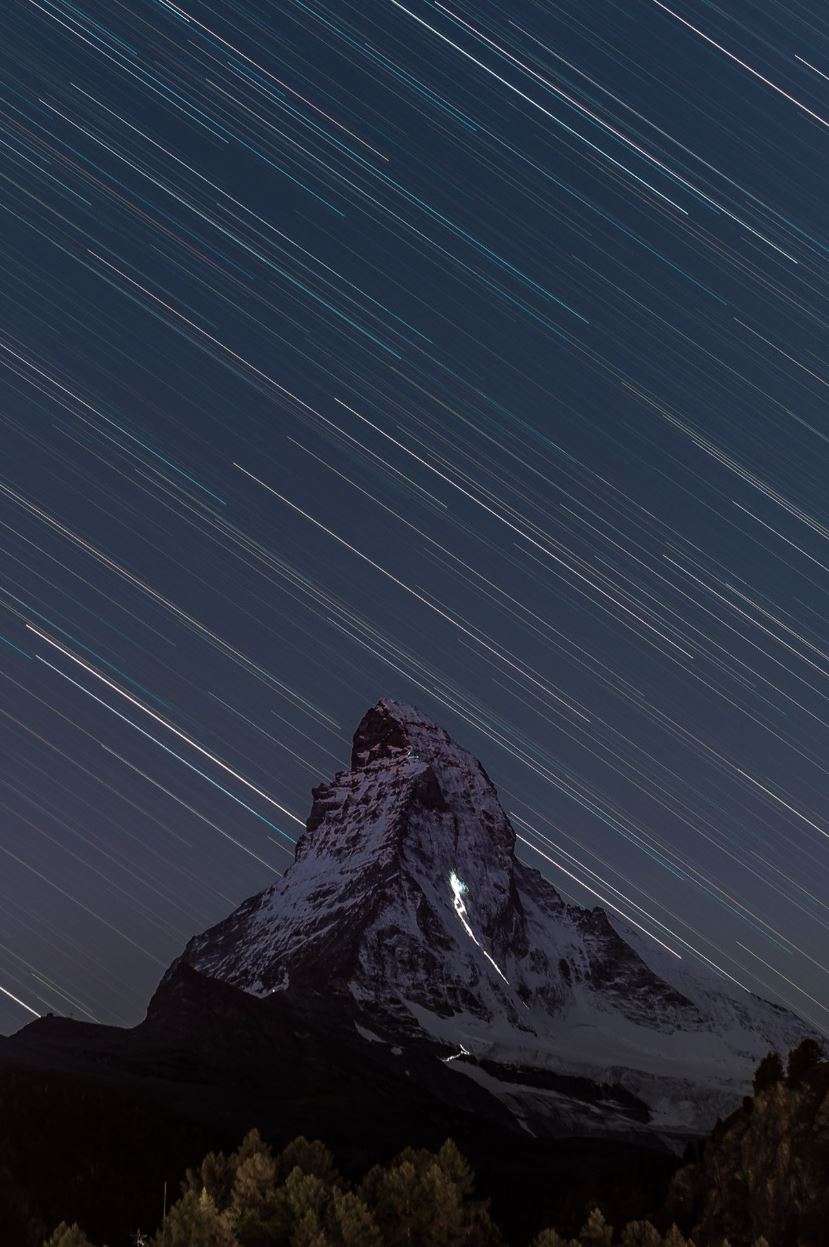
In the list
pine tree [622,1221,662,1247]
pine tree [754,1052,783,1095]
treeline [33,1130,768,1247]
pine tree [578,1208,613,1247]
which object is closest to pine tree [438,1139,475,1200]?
treeline [33,1130,768,1247]

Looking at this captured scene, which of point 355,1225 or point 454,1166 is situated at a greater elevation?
point 454,1166

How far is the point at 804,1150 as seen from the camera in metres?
117

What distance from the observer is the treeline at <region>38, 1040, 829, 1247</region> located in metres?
102

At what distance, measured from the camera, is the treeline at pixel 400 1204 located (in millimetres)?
101812

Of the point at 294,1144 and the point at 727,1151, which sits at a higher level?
the point at 727,1151

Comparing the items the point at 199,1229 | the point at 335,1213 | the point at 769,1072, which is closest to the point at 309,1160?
the point at 335,1213

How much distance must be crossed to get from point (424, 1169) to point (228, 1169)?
64.8 ft

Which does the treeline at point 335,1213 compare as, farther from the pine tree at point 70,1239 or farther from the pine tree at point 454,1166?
the pine tree at point 70,1239

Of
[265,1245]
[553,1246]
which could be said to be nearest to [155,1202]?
[265,1245]

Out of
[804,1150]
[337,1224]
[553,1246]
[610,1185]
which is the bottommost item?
[610,1185]

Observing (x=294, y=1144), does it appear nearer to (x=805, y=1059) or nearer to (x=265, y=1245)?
(x=265, y=1245)

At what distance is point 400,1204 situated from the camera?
392 feet

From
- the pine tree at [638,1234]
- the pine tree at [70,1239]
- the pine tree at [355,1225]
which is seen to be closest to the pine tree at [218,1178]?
the pine tree at [355,1225]

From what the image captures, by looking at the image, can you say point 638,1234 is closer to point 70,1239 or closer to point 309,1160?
point 309,1160
